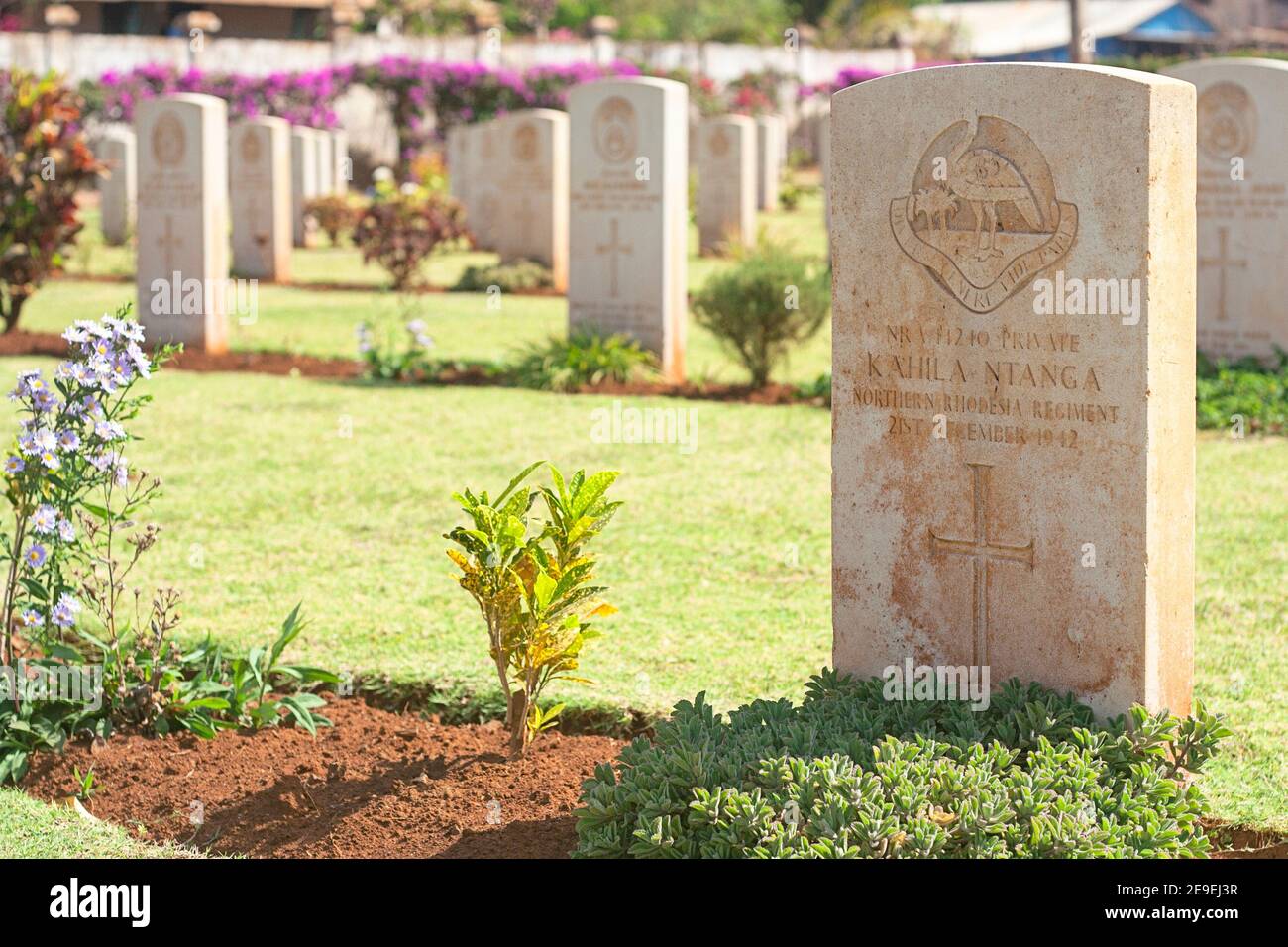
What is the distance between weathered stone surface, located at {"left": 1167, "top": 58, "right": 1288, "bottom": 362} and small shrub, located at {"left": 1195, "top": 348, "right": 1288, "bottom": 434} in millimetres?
241

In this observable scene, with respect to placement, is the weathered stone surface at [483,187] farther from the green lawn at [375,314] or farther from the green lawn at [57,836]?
the green lawn at [57,836]

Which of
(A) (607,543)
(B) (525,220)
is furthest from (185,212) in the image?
(A) (607,543)

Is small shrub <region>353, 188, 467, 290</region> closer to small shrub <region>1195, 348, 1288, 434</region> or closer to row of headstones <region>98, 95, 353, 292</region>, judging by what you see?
row of headstones <region>98, 95, 353, 292</region>

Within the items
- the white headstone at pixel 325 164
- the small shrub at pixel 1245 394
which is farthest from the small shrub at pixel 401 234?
the small shrub at pixel 1245 394

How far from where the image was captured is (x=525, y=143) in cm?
1744

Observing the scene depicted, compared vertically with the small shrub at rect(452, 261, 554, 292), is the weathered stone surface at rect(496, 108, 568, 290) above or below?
above

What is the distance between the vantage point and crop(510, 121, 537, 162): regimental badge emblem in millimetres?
17156

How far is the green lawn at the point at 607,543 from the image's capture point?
5.07m

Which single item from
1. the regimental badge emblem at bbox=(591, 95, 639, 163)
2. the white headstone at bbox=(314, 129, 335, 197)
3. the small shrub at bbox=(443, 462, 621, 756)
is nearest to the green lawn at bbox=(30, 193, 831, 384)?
the regimental badge emblem at bbox=(591, 95, 639, 163)

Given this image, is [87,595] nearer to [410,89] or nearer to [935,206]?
[935,206]

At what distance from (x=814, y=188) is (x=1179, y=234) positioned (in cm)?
2667
